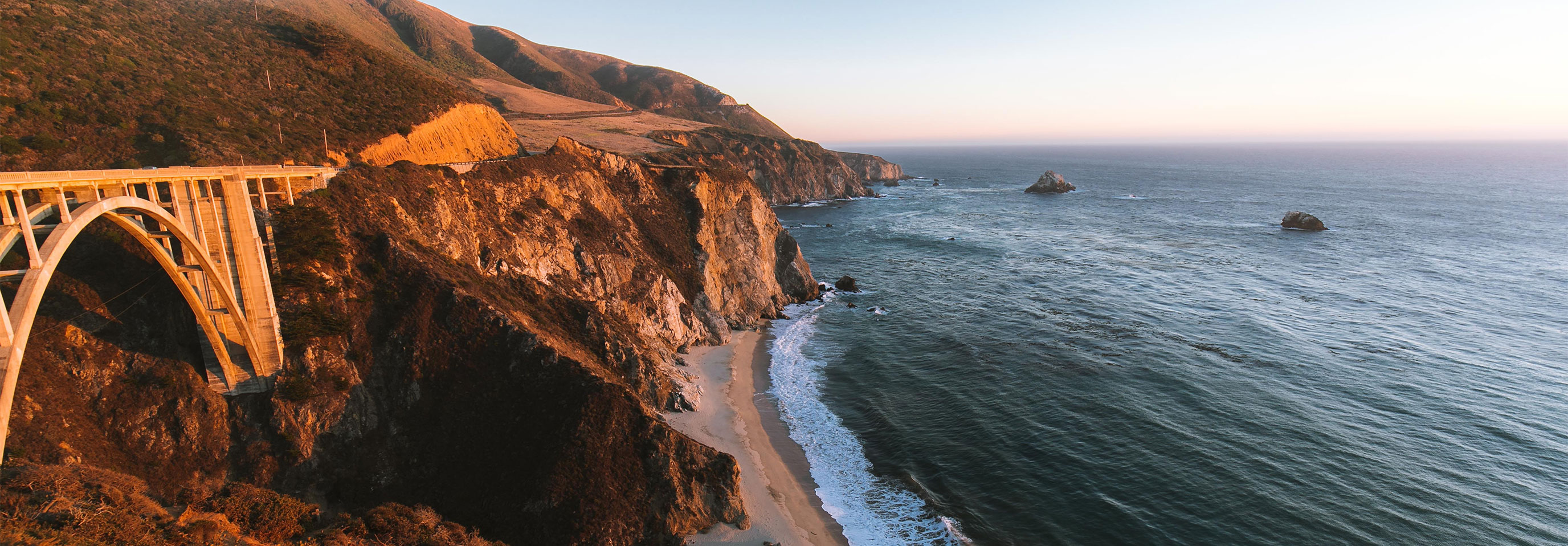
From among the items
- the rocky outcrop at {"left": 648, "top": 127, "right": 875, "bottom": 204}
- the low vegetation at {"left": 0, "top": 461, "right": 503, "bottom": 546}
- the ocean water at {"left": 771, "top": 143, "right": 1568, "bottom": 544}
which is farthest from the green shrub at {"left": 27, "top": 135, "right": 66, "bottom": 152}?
the rocky outcrop at {"left": 648, "top": 127, "right": 875, "bottom": 204}

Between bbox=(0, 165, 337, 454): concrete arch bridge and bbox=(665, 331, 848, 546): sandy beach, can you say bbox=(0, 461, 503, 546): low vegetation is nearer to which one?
bbox=(0, 165, 337, 454): concrete arch bridge

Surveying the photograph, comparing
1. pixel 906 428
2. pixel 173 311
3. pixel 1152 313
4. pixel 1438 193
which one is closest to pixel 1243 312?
pixel 1152 313

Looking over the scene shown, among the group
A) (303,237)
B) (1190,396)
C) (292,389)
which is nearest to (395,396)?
(292,389)

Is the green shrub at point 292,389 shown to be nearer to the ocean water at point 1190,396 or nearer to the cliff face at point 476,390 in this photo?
the cliff face at point 476,390

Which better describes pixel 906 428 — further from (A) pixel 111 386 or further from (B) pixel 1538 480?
(A) pixel 111 386

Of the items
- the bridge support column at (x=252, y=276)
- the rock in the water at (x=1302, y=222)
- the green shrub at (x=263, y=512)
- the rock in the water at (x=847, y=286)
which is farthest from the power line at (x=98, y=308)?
the rock in the water at (x=1302, y=222)

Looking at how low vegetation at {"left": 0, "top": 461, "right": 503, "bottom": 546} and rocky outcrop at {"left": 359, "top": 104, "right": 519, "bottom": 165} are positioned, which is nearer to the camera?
low vegetation at {"left": 0, "top": 461, "right": 503, "bottom": 546}

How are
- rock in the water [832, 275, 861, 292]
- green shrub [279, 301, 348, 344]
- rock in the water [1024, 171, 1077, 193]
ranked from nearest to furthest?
green shrub [279, 301, 348, 344]
rock in the water [832, 275, 861, 292]
rock in the water [1024, 171, 1077, 193]
